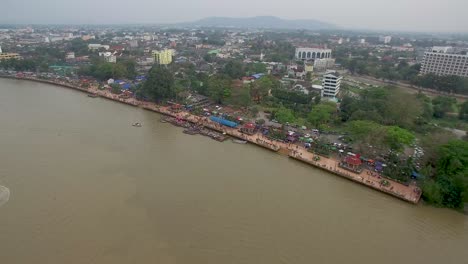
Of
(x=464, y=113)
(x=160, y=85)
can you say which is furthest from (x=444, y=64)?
(x=160, y=85)

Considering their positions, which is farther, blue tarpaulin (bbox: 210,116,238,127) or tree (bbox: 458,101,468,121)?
tree (bbox: 458,101,468,121)

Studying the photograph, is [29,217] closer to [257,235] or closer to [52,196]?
[52,196]

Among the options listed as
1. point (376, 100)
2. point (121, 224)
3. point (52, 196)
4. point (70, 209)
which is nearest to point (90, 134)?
point (52, 196)

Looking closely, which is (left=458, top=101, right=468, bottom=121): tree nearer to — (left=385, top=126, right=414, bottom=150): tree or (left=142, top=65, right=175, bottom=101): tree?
(left=385, top=126, right=414, bottom=150): tree

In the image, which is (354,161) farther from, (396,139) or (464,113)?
(464,113)

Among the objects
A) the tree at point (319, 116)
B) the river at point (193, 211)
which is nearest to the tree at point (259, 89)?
the tree at point (319, 116)

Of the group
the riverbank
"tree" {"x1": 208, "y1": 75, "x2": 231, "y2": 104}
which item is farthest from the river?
"tree" {"x1": 208, "y1": 75, "x2": 231, "y2": 104}
